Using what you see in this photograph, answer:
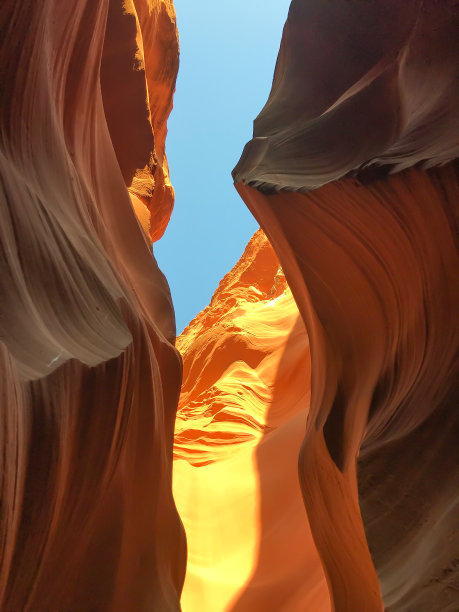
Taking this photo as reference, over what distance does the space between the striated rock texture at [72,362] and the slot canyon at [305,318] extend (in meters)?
0.01

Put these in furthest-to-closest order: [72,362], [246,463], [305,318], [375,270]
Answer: [246,463] < [305,318] < [375,270] < [72,362]

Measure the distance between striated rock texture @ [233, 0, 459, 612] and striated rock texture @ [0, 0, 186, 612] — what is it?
2.85ft

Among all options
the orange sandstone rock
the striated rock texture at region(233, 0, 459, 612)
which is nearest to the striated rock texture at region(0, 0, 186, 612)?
the striated rock texture at region(233, 0, 459, 612)

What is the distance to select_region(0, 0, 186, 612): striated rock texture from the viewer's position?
2.14m

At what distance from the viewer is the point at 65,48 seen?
3410mm

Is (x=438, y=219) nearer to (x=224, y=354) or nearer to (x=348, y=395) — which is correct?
(x=348, y=395)

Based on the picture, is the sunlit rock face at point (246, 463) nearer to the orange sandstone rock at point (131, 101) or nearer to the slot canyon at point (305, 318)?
the slot canyon at point (305, 318)

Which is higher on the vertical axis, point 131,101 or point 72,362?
point 131,101

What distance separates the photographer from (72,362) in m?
2.23

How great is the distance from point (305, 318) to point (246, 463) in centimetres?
210

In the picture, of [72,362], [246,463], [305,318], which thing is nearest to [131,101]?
[305,318]

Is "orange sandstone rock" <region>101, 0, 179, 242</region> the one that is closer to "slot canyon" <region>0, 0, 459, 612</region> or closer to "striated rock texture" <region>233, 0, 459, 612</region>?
"slot canyon" <region>0, 0, 459, 612</region>

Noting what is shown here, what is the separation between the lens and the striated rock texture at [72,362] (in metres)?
2.14

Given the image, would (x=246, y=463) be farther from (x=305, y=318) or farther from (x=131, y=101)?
(x=131, y=101)
